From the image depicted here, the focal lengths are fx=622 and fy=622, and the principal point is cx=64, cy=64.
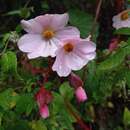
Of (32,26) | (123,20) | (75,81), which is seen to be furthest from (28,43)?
(123,20)

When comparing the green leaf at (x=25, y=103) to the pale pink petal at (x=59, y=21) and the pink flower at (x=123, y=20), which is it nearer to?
the pale pink petal at (x=59, y=21)

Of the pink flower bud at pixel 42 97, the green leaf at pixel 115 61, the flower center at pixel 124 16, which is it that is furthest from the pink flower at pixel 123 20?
the pink flower bud at pixel 42 97

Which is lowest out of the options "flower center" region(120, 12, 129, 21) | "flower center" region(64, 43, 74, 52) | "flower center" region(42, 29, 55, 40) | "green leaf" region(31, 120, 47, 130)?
"green leaf" region(31, 120, 47, 130)

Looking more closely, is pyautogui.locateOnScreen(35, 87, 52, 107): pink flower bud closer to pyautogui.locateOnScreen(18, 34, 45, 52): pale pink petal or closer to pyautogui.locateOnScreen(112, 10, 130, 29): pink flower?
pyautogui.locateOnScreen(18, 34, 45, 52): pale pink petal

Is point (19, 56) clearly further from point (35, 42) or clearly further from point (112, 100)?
point (112, 100)

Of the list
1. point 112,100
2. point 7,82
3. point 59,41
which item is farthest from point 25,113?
point 112,100

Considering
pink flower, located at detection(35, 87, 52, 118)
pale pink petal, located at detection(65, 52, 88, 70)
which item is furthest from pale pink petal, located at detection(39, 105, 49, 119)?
pale pink petal, located at detection(65, 52, 88, 70)
